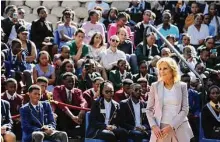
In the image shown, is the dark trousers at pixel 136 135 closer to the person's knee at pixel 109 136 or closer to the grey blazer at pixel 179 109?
the person's knee at pixel 109 136

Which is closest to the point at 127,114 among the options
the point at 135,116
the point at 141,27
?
the point at 135,116

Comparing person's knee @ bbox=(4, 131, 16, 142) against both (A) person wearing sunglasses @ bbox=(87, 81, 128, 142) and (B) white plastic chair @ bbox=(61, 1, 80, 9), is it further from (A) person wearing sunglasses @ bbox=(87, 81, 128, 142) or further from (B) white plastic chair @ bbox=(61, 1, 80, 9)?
(B) white plastic chair @ bbox=(61, 1, 80, 9)

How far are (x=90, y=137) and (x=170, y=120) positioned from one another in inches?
130

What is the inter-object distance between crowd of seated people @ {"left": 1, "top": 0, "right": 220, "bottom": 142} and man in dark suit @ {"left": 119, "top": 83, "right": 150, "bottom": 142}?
16mm

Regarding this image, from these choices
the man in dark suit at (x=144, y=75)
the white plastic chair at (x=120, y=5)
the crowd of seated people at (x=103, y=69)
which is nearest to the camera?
the crowd of seated people at (x=103, y=69)

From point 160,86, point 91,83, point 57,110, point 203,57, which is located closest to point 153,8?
point 203,57

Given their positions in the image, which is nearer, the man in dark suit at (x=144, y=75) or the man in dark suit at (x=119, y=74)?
the man in dark suit at (x=119, y=74)

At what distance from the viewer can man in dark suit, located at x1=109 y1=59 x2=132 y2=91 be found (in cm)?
1552

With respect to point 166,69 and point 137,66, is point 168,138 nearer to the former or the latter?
point 166,69

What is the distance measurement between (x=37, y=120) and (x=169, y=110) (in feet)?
9.83

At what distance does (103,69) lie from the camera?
1605 cm

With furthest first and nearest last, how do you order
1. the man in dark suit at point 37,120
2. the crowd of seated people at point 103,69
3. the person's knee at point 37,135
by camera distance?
the crowd of seated people at point 103,69 < the man in dark suit at point 37,120 < the person's knee at point 37,135

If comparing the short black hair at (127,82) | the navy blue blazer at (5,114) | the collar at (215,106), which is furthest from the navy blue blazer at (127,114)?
the navy blue blazer at (5,114)

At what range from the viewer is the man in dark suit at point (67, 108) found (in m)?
14.1
